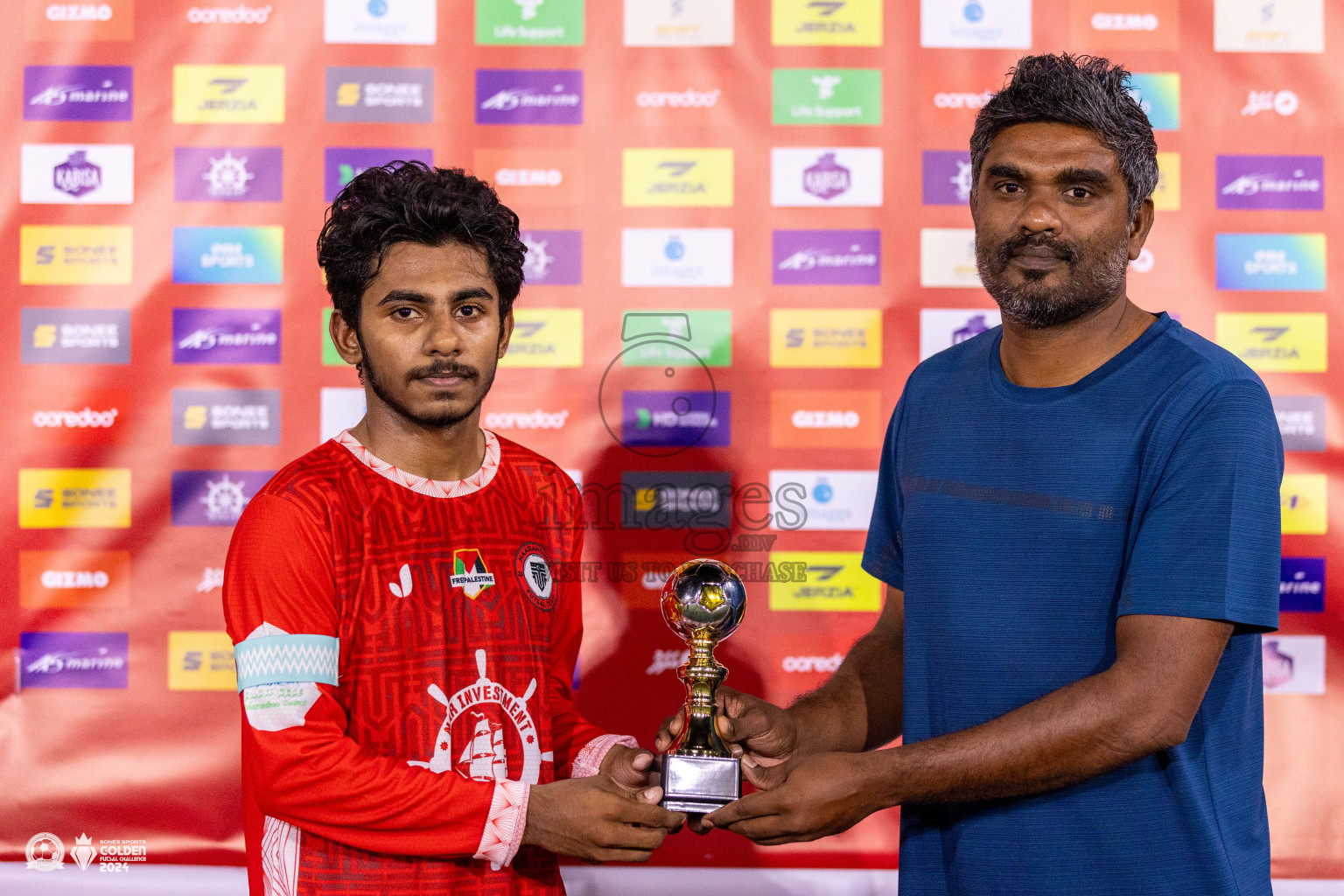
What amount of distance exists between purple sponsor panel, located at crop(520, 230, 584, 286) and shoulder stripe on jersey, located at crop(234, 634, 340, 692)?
1403 mm

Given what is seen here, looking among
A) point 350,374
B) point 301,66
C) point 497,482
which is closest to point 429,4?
point 301,66

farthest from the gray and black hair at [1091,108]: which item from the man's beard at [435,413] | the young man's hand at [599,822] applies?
the young man's hand at [599,822]

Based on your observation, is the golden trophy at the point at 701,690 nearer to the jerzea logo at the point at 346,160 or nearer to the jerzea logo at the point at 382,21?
the jerzea logo at the point at 346,160

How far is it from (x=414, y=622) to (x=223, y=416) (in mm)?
1414

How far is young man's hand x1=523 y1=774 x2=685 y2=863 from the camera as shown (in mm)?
1435

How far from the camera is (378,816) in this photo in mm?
1400

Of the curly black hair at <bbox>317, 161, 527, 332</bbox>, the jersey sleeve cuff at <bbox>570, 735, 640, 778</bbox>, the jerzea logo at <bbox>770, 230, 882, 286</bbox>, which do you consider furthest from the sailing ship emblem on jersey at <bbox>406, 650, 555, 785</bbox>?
the jerzea logo at <bbox>770, 230, 882, 286</bbox>

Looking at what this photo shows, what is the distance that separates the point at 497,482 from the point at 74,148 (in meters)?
1.79

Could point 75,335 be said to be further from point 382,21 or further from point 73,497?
point 382,21

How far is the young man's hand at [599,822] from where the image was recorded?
143 cm

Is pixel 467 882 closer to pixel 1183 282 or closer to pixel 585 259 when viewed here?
pixel 585 259

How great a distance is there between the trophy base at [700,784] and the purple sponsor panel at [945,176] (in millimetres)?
1704

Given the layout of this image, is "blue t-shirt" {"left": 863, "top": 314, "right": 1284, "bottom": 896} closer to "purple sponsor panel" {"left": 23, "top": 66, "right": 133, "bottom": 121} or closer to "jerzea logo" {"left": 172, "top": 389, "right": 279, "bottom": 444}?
"jerzea logo" {"left": 172, "top": 389, "right": 279, "bottom": 444}

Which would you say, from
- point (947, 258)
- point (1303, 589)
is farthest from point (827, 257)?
point (1303, 589)
